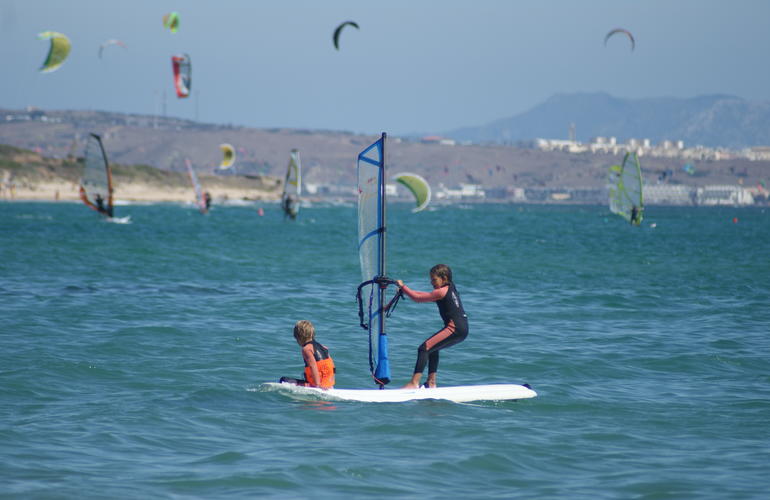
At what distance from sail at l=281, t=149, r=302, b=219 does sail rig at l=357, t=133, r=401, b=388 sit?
40273mm

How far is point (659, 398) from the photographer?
11922mm

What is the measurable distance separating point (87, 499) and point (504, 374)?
708cm

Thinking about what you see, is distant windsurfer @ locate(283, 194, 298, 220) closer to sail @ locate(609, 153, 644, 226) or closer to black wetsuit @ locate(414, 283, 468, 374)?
sail @ locate(609, 153, 644, 226)

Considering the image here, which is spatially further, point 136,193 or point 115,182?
point 136,193

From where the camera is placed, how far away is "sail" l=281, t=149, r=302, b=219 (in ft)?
178

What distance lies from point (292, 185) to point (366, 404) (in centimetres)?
5153

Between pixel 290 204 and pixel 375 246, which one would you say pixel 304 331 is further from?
pixel 290 204

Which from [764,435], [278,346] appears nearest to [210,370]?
[278,346]

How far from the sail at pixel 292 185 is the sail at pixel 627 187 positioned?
17181 millimetres

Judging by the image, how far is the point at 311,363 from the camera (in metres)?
11.1

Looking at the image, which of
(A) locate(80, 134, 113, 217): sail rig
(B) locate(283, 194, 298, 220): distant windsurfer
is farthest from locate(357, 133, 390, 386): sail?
(B) locate(283, 194, 298, 220): distant windsurfer

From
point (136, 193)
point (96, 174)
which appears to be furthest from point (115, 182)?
point (96, 174)

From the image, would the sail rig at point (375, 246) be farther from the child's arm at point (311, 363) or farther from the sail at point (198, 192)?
the sail at point (198, 192)

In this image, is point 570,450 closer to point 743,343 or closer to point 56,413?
point 56,413
